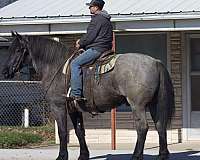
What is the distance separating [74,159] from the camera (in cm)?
1214

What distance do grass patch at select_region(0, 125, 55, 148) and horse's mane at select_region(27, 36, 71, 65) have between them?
4.18m

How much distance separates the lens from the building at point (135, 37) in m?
13.9

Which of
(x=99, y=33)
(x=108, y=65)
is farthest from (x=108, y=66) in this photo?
(x=99, y=33)

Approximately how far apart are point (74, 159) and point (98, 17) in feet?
9.77

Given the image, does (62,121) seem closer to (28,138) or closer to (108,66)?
(108,66)

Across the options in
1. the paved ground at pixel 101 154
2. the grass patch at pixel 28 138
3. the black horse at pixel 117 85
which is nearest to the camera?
the black horse at pixel 117 85

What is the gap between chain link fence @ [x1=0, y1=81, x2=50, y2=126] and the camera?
66.6 feet

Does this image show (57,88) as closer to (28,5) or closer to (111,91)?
(111,91)

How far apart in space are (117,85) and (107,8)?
188 inches

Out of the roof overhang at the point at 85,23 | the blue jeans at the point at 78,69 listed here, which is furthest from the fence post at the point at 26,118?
the blue jeans at the point at 78,69

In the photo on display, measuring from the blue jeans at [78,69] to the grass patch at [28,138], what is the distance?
→ 4.65 meters

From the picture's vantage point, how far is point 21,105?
20.9 meters

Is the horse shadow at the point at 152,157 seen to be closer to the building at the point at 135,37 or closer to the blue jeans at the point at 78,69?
the blue jeans at the point at 78,69

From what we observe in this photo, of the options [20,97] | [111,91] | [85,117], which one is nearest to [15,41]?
[111,91]
